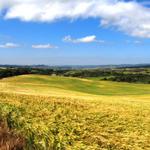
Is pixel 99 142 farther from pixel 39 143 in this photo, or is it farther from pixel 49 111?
pixel 49 111

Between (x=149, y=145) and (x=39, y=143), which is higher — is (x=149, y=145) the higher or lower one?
the lower one

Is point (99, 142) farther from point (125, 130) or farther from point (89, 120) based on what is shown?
point (89, 120)

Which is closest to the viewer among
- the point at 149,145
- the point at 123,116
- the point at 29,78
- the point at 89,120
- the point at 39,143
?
the point at 39,143

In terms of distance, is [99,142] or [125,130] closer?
[99,142]

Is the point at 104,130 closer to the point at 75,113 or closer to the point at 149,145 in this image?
the point at 149,145

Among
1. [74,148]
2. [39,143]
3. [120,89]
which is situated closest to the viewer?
[39,143]

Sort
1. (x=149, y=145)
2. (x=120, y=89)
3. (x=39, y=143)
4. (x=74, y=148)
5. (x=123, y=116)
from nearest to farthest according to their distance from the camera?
1. (x=39, y=143)
2. (x=74, y=148)
3. (x=149, y=145)
4. (x=123, y=116)
5. (x=120, y=89)

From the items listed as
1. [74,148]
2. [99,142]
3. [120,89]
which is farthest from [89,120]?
[120,89]

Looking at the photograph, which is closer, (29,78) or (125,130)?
(125,130)

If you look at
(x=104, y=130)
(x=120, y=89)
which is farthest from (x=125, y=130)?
(x=120, y=89)

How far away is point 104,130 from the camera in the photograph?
14.9 meters

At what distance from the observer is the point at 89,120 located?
17.5 meters

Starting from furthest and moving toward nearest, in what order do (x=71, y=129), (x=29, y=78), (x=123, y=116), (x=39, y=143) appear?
1. (x=29, y=78)
2. (x=123, y=116)
3. (x=71, y=129)
4. (x=39, y=143)

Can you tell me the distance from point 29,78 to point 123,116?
45.7m
